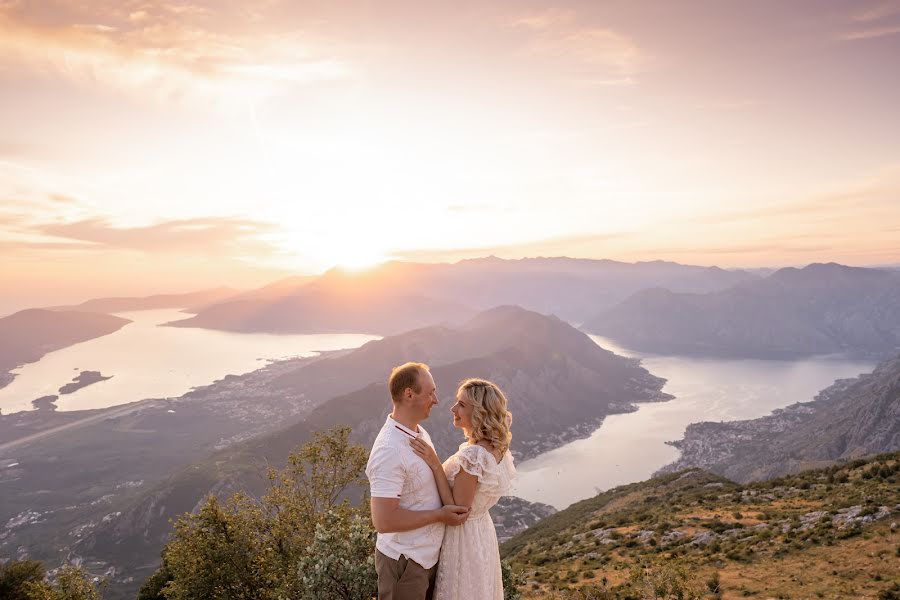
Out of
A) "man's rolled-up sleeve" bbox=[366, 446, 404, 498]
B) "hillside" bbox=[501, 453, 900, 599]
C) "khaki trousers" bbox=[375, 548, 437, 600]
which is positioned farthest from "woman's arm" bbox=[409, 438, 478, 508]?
"hillside" bbox=[501, 453, 900, 599]

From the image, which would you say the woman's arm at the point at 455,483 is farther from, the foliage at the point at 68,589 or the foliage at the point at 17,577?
the foliage at the point at 17,577

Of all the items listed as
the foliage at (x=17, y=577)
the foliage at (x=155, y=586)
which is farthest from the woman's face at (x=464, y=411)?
the foliage at (x=17, y=577)

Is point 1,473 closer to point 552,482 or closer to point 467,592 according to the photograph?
point 552,482

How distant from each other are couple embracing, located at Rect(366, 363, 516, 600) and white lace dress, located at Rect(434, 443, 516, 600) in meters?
0.01

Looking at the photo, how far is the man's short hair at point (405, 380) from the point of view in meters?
6.37

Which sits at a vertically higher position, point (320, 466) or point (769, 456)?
point (320, 466)

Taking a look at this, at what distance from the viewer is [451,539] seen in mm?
6508

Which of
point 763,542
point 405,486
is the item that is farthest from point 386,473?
point 763,542

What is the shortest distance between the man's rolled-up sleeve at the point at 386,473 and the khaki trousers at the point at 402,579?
1.06 meters

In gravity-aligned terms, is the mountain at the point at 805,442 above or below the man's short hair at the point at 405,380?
below

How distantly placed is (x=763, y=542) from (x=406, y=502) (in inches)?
1069

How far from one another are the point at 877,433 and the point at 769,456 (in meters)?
29.7

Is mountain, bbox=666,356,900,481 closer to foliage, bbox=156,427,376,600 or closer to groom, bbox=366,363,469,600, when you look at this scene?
foliage, bbox=156,427,376,600

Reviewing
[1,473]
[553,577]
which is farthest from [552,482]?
[1,473]
